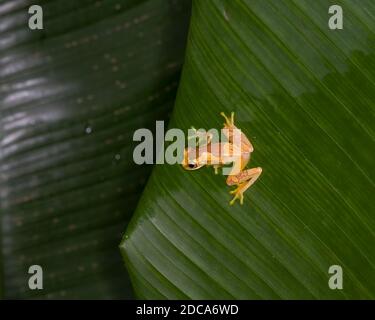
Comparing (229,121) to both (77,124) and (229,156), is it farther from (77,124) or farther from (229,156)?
(77,124)

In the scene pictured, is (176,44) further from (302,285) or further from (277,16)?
(302,285)

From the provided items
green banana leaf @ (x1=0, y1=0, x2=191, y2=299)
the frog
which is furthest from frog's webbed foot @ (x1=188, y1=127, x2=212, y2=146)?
green banana leaf @ (x1=0, y1=0, x2=191, y2=299)

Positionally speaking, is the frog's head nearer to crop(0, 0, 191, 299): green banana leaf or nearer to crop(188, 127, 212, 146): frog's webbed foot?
crop(188, 127, 212, 146): frog's webbed foot

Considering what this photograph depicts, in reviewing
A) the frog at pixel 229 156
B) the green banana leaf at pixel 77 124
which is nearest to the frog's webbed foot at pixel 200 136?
the frog at pixel 229 156

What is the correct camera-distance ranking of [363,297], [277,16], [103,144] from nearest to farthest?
[277,16] < [363,297] < [103,144]

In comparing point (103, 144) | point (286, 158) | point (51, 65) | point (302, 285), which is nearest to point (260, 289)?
point (302, 285)

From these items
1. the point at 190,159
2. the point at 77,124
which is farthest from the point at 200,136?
the point at 77,124

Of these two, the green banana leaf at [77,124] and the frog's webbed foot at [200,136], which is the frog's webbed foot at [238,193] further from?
the green banana leaf at [77,124]
